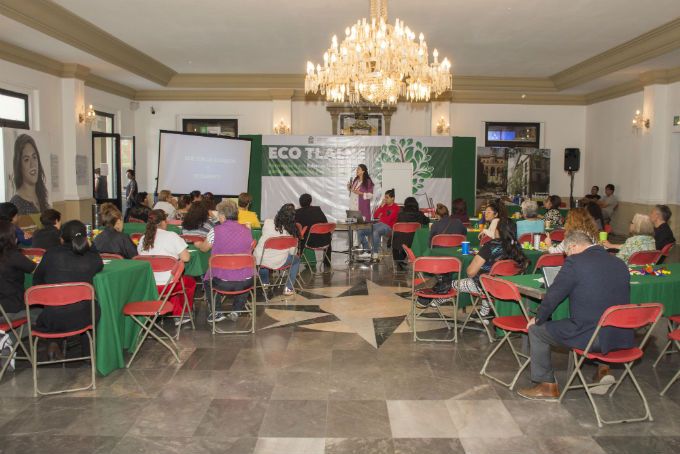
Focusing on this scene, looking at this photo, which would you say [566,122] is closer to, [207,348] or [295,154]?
[295,154]

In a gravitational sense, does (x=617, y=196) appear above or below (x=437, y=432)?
above

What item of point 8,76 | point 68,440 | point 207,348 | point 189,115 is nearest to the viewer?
point 68,440

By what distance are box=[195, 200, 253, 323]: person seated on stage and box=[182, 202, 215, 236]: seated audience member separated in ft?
2.35

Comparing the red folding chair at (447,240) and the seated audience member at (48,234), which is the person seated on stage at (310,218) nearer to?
the red folding chair at (447,240)

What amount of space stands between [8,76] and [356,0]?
5723 mm

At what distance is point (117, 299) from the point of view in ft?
15.0

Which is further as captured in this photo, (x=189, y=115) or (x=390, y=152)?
(x=189, y=115)

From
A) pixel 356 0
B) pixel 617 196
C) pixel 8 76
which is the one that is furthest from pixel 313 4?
pixel 617 196

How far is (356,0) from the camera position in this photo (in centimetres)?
795

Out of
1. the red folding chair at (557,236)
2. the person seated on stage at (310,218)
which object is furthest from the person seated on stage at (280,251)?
the red folding chair at (557,236)

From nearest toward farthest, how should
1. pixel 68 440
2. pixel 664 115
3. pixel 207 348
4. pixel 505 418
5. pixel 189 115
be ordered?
pixel 68 440 < pixel 505 418 < pixel 207 348 < pixel 664 115 < pixel 189 115

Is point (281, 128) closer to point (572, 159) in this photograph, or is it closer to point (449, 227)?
point (572, 159)

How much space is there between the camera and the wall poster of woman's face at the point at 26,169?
8.62 meters

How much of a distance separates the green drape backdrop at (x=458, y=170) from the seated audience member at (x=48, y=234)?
7.50 m
